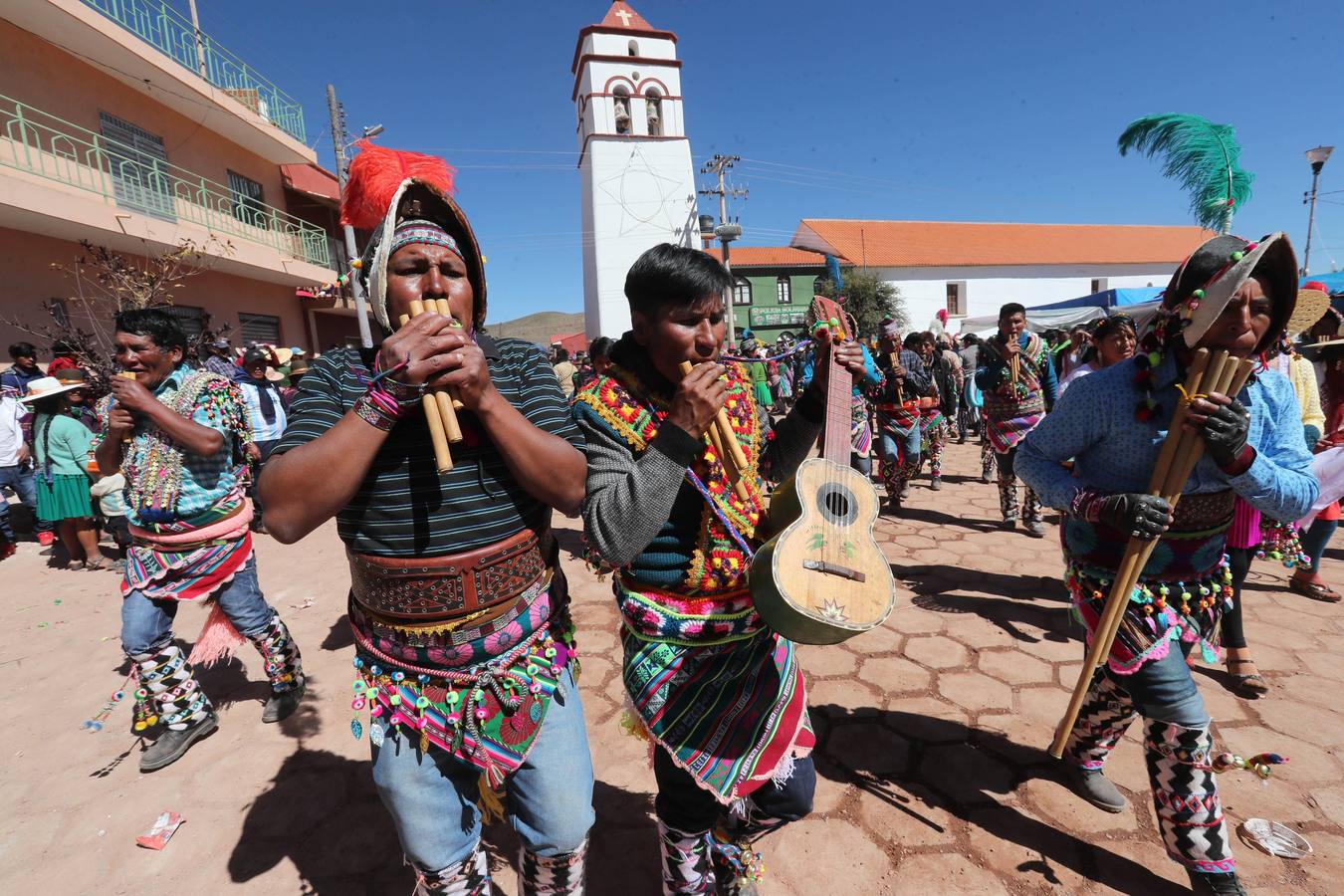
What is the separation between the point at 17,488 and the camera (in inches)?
297

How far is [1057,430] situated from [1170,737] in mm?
1119

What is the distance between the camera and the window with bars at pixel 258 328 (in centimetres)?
1447

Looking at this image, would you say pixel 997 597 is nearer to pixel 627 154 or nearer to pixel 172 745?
pixel 172 745

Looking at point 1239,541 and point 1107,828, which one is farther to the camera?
point 1239,541

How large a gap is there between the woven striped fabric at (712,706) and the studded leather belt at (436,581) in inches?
16.3

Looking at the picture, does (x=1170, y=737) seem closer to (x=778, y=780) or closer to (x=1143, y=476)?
(x=1143, y=476)

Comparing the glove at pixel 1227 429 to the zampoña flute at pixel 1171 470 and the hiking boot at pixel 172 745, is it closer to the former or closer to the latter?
the zampoña flute at pixel 1171 470

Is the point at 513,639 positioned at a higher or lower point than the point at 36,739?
higher

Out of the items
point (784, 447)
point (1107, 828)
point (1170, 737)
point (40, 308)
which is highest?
point (40, 308)

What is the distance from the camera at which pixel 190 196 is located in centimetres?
1267

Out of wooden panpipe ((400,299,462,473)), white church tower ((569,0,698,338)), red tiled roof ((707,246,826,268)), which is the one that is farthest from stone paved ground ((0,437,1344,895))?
red tiled roof ((707,246,826,268))

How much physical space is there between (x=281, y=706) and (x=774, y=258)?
38.3 metres

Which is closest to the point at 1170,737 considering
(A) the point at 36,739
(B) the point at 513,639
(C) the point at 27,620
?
(B) the point at 513,639

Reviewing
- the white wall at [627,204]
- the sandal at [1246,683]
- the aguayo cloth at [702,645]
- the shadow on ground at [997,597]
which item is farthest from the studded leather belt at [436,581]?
the white wall at [627,204]
